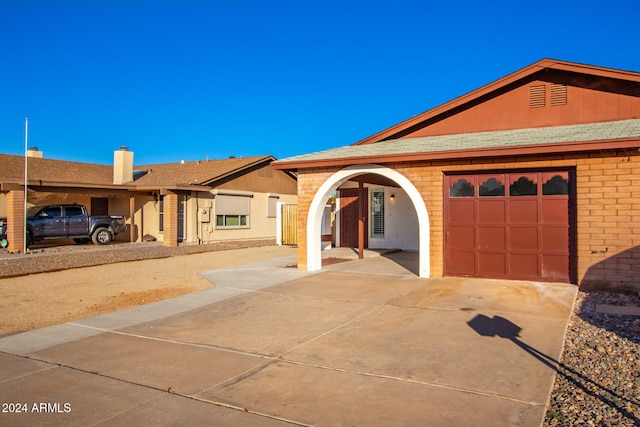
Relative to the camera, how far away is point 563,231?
1025 centimetres

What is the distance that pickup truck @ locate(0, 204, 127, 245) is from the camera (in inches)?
810

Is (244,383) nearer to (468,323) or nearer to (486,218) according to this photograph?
(468,323)

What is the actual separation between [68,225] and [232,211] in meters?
7.74

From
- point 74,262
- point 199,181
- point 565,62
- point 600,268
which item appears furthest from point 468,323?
point 199,181

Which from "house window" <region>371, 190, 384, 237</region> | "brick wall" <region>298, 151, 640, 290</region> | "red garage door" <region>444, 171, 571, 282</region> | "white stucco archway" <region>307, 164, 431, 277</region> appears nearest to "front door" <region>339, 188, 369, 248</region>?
"house window" <region>371, 190, 384, 237</region>

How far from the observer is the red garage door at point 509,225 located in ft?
33.9

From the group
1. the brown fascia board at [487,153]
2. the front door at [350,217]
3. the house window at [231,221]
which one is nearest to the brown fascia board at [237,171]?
the house window at [231,221]

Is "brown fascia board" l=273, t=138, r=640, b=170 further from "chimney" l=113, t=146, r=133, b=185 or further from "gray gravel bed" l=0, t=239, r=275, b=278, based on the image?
"chimney" l=113, t=146, r=133, b=185

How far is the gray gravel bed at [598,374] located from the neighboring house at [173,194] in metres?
18.5

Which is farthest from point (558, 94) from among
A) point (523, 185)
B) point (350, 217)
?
point (350, 217)

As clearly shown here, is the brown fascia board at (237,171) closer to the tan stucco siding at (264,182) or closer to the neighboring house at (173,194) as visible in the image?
the neighboring house at (173,194)

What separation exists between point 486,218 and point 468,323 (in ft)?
14.7

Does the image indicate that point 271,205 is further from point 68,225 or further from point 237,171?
point 68,225

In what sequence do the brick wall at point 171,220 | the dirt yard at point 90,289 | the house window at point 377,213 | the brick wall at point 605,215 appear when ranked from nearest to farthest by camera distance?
the dirt yard at point 90,289, the brick wall at point 605,215, the house window at point 377,213, the brick wall at point 171,220
